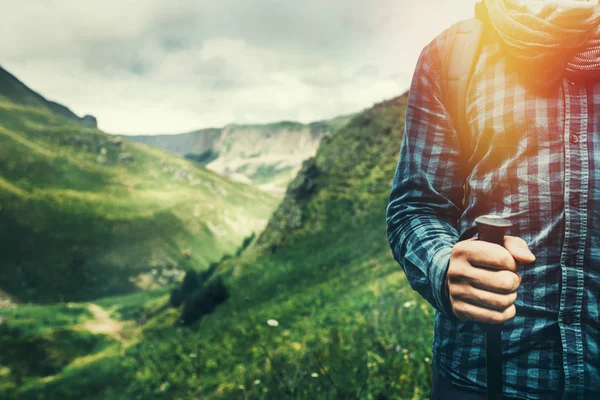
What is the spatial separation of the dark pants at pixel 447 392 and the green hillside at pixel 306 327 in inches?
→ 67.5

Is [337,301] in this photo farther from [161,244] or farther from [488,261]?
[161,244]

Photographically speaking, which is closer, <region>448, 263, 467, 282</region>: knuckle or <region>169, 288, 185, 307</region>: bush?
<region>448, 263, 467, 282</region>: knuckle

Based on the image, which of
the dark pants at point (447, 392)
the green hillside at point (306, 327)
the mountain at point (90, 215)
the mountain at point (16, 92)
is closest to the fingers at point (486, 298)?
the dark pants at point (447, 392)

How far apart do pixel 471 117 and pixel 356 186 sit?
70.6 feet

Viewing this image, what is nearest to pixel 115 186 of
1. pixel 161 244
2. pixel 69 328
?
pixel 161 244

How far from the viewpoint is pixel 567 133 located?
1.25 m

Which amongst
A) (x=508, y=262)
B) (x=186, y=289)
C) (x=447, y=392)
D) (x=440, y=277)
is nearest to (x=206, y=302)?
(x=186, y=289)

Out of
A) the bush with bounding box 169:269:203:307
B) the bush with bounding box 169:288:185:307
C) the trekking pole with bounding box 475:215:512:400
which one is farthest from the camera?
the bush with bounding box 169:288:185:307

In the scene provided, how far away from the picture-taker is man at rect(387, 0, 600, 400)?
1.21m

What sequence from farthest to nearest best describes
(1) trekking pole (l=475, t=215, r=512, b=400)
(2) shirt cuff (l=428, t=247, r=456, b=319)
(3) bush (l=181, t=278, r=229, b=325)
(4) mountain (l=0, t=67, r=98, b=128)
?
(4) mountain (l=0, t=67, r=98, b=128)
(3) bush (l=181, t=278, r=229, b=325)
(2) shirt cuff (l=428, t=247, r=456, b=319)
(1) trekking pole (l=475, t=215, r=512, b=400)

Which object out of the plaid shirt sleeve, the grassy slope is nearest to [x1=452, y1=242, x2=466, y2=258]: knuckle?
the plaid shirt sleeve

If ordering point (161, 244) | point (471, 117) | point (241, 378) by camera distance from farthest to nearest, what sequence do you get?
point (161, 244) < point (241, 378) < point (471, 117)

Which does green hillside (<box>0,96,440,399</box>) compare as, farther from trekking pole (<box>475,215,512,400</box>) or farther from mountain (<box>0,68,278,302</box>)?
mountain (<box>0,68,278,302</box>)

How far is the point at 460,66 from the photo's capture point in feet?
4.73
